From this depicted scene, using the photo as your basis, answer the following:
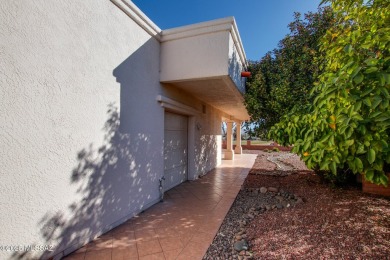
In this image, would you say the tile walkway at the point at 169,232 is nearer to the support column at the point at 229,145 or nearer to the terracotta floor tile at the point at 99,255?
the terracotta floor tile at the point at 99,255

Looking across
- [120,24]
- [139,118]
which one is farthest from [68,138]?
[120,24]

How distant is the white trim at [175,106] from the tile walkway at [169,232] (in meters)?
2.84

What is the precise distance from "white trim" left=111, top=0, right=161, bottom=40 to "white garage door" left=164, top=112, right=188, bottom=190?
2.57 metres

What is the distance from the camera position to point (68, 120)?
316 centimetres

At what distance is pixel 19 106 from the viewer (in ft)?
8.42

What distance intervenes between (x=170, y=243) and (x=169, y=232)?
1.32 ft

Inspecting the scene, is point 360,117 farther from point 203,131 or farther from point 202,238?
point 203,131

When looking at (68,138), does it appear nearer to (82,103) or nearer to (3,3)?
(82,103)

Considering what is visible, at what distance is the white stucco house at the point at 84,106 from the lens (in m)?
2.55

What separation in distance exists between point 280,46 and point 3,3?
719 cm

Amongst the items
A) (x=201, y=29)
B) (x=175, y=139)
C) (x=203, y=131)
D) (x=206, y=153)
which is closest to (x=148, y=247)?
(x=175, y=139)

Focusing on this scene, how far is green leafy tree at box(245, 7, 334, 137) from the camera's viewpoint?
614cm

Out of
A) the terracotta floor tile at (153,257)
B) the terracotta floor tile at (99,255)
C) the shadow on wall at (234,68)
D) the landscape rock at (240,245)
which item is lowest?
the terracotta floor tile at (153,257)

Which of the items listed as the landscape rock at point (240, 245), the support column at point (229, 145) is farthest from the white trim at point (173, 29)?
the support column at point (229, 145)
